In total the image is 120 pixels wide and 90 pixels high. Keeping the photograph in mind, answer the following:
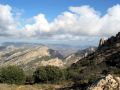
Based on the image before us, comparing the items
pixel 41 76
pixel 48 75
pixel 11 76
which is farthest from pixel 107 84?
pixel 41 76

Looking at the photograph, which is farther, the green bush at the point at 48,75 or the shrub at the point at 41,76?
the shrub at the point at 41,76

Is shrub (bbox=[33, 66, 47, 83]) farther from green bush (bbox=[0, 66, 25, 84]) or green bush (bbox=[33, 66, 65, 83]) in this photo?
green bush (bbox=[0, 66, 25, 84])

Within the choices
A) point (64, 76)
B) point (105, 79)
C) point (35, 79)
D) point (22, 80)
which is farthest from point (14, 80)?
point (105, 79)

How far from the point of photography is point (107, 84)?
37.8 m

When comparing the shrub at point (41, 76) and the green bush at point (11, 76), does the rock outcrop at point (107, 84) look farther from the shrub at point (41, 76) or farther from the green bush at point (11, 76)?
the shrub at point (41, 76)

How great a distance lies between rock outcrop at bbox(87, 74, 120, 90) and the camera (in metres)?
37.5

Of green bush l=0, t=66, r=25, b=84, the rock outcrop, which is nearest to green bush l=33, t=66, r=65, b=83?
green bush l=0, t=66, r=25, b=84

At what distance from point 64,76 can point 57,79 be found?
867cm

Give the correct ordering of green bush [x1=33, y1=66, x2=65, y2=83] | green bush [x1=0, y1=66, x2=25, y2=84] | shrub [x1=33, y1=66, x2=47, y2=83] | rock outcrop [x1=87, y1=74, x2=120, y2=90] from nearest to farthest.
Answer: rock outcrop [x1=87, y1=74, x2=120, y2=90]
green bush [x1=0, y1=66, x2=25, y2=84]
green bush [x1=33, y1=66, x2=65, y2=83]
shrub [x1=33, y1=66, x2=47, y2=83]

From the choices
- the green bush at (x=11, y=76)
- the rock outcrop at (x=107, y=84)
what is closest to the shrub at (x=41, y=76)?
the green bush at (x=11, y=76)

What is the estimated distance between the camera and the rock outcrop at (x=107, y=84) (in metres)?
37.5

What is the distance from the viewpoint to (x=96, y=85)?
1505 inches

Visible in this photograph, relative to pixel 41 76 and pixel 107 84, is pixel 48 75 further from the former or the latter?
pixel 107 84

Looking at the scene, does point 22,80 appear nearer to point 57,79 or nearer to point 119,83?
point 57,79
